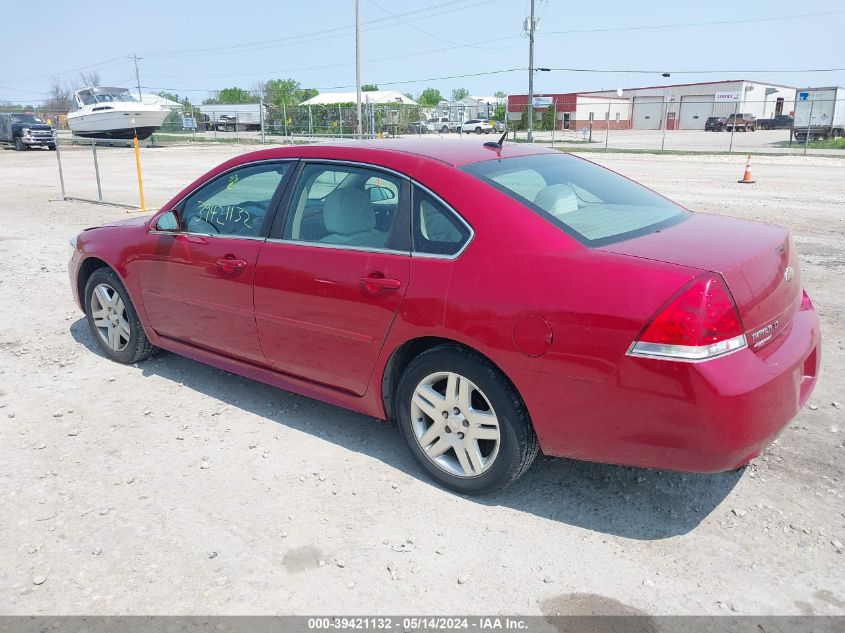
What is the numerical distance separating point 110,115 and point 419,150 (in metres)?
Answer: 38.6

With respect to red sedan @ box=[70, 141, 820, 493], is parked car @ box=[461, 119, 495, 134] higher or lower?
higher

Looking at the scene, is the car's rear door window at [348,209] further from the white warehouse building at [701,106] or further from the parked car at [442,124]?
the white warehouse building at [701,106]

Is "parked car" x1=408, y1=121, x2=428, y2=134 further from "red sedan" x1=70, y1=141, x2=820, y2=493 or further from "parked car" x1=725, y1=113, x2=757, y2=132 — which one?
"red sedan" x1=70, y1=141, x2=820, y2=493

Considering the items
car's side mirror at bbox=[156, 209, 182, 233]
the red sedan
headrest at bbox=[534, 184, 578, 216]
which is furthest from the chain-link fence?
car's side mirror at bbox=[156, 209, 182, 233]

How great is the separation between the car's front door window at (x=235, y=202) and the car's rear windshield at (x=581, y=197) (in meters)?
1.29

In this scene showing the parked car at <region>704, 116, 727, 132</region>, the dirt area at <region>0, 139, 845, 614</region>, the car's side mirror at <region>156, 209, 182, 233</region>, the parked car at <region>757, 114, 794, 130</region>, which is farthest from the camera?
the parked car at <region>704, 116, 727, 132</region>

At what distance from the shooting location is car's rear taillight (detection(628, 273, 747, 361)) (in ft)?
8.59

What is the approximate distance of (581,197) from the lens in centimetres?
358

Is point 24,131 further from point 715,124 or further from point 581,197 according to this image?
point 715,124

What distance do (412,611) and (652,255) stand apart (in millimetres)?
1690

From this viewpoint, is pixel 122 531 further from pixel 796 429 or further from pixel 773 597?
pixel 796 429

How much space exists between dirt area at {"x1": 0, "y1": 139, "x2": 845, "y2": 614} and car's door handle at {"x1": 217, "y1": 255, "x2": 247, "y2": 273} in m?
0.93

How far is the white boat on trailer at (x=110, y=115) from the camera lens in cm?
3734

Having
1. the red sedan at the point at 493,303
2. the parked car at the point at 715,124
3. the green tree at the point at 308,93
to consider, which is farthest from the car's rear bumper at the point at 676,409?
the green tree at the point at 308,93
